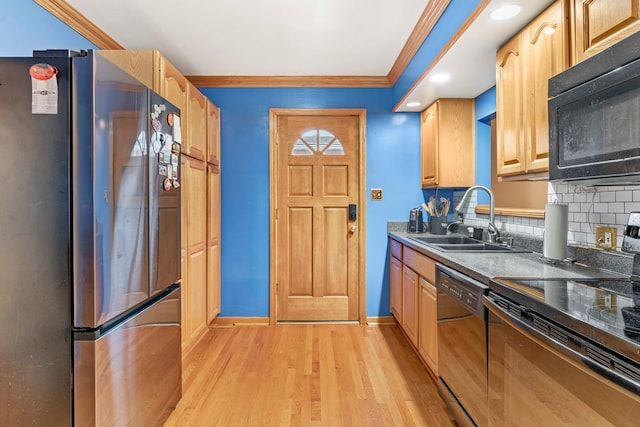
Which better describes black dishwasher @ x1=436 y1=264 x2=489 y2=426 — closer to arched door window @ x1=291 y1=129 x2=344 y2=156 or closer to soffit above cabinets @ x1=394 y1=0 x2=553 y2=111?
soffit above cabinets @ x1=394 y1=0 x2=553 y2=111

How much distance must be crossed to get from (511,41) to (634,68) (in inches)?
39.8

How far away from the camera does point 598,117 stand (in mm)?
1157

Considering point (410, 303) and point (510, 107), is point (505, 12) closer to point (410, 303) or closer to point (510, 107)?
point (510, 107)

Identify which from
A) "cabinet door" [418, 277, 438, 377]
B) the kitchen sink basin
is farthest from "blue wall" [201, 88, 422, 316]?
"cabinet door" [418, 277, 438, 377]

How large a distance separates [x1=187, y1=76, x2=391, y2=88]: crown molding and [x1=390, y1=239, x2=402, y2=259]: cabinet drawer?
1539 millimetres

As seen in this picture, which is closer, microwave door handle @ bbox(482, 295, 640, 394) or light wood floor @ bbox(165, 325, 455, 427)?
microwave door handle @ bbox(482, 295, 640, 394)

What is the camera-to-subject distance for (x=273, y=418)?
75.3 inches

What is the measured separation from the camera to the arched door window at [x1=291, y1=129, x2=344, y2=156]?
11.2ft

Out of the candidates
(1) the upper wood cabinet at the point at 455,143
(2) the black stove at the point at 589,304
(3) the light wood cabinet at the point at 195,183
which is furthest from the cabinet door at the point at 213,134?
(2) the black stove at the point at 589,304

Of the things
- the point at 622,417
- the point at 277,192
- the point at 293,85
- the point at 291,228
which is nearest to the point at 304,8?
the point at 293,85

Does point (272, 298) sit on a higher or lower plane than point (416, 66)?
lower

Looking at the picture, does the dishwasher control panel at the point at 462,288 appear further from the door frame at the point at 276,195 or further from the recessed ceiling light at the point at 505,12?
the door frame at the point at 276,195

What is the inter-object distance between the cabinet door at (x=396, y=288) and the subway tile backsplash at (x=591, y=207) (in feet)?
3.67

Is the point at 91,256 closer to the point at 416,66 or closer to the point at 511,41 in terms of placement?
the point at 511,41
